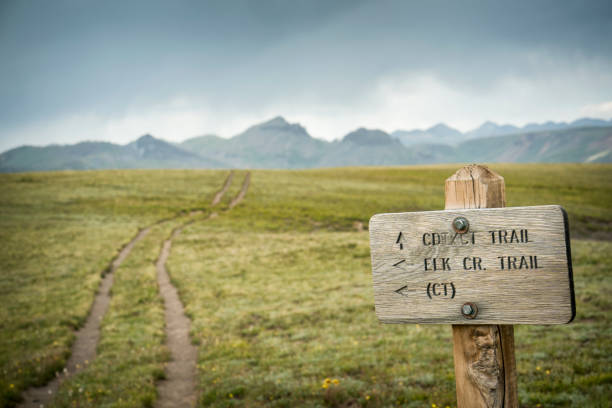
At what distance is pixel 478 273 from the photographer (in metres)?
2.68

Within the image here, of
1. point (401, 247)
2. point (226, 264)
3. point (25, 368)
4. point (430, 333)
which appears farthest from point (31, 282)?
point (401, 247)

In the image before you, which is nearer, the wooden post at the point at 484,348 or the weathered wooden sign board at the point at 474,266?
the weathered wooden sign board at the point at 474,266

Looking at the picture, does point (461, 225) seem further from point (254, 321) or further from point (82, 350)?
point (82, 350)

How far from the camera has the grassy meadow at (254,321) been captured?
774cm

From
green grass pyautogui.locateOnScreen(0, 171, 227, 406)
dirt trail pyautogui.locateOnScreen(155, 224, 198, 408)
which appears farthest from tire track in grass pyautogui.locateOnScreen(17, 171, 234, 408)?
dirt trail pyautogui.locateOnScreen(155, 224, 198, 408)

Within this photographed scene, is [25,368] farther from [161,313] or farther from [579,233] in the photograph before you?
[579,233]

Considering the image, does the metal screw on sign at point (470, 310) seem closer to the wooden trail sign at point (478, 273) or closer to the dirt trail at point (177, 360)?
the wooden trail sign at point (478, 273)

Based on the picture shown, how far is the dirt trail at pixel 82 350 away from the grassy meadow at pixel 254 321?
12.6 inches

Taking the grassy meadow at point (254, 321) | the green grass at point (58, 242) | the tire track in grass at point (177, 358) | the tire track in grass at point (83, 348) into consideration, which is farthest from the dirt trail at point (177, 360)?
the green grass at point (58, 242)

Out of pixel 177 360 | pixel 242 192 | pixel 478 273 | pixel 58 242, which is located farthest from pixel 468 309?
pixel 242 192

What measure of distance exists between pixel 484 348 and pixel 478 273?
60 cm

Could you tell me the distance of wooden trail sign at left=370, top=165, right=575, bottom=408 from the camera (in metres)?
2.51

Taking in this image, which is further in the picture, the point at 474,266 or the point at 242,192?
the point at 242,192

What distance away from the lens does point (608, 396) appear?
19.8 feet
